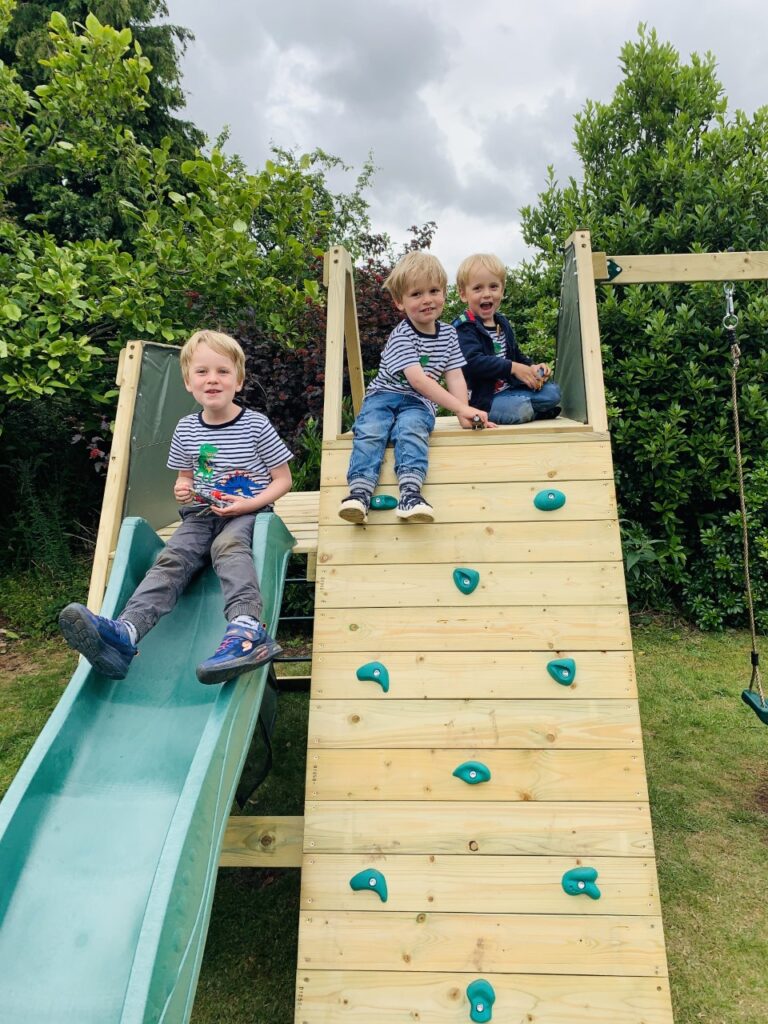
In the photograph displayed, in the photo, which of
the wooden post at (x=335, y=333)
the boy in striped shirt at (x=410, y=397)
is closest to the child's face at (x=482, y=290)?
the boy in striped shirt at (x=410, y=397)

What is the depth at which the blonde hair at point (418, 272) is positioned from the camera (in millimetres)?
3027

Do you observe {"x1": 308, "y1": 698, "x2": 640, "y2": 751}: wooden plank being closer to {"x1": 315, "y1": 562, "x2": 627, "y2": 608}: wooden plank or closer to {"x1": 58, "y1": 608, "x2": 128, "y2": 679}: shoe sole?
{"x1": 315, "y1": 562, "x2": 627, "y2": 608}: wooden plank

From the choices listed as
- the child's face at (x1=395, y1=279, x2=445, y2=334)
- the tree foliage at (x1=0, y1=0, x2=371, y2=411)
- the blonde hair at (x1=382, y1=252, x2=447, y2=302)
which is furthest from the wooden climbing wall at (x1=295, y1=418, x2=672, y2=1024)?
the tree foliage at (x1=0, y1=0, x2=371, y2=411)

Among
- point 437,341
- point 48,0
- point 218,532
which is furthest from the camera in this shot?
point 48,0

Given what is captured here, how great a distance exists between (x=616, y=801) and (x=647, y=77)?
613 centimetres

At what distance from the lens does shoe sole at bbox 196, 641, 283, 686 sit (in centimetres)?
211

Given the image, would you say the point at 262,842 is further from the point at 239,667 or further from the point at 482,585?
the point at 482,585

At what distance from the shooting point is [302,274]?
685 centimetres

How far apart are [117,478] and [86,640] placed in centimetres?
138

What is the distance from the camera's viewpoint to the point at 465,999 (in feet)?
6.58

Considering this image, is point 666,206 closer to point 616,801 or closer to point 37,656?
point 616,801

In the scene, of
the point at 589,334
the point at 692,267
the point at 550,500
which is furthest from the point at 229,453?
the point at 692,267

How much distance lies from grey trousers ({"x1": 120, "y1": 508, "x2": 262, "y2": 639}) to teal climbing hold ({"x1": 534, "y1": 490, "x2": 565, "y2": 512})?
1134mm

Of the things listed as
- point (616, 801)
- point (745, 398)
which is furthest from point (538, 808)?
point (745, 398)
